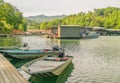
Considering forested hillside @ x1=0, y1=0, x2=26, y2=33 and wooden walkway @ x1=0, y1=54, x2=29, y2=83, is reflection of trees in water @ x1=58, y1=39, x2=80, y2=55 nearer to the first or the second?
forested hillside @ x1=0, y1=0, x2=26, y2=33

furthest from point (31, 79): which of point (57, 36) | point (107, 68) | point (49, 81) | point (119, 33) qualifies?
point (119, 33)

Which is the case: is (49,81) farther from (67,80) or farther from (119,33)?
(119,33)

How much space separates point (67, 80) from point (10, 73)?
735 cm

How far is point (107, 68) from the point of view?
34875 mm

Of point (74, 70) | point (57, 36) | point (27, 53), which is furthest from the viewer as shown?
point (57, 36)

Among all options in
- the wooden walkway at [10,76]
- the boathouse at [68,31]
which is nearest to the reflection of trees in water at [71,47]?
the boathouse at [68,31]

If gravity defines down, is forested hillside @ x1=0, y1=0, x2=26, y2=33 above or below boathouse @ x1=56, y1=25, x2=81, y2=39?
above

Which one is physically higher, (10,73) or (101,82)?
(10,73)

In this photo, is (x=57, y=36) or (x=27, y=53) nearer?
(x=27, y=53)

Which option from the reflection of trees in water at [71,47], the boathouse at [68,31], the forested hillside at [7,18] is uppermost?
the forested hillside at [7,18]

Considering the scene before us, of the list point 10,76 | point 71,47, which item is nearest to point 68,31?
point 71,47

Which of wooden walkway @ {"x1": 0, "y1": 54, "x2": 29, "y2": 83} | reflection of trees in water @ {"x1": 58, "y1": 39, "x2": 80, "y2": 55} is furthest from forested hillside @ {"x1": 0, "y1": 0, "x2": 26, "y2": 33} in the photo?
wooden walkway @ {"x1": 0, "y1": 54, "x2": 29, "y2": 83}

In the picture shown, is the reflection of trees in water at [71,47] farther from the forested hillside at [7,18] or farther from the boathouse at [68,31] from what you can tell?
the boathouse at [68,31]

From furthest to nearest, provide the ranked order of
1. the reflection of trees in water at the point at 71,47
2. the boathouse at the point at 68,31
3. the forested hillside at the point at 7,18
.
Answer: the boathouse at the point at 68,31
the forested hillside at the point at 7,18
the reflection of trees in water at the point at 71,47
